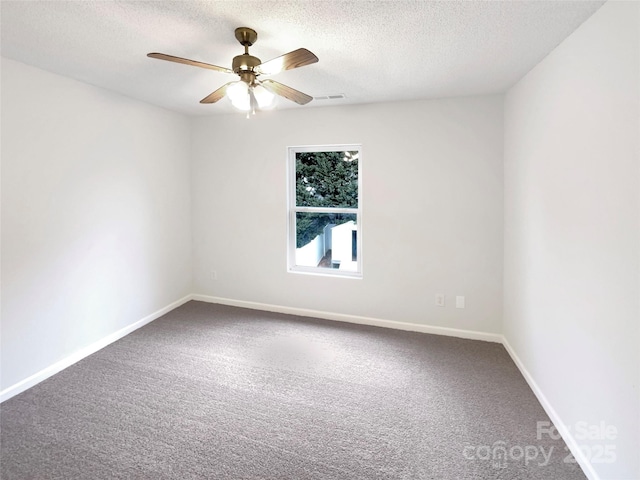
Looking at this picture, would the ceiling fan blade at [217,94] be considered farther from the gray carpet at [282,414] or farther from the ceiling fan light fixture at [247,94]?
the gray carpet at [282,414]

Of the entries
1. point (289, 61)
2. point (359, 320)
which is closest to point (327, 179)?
point (359, 320)

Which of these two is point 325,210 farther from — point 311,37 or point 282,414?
point 282,414

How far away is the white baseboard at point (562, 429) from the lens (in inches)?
69.4

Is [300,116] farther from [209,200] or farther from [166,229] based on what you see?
[166,229]

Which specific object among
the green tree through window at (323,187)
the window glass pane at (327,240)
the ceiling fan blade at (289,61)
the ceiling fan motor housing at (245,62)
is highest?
the ceiling fan motor housing at (245,62)

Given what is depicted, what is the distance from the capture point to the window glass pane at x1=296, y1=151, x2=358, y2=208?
3846mm

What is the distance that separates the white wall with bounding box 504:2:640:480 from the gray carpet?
1.42ft

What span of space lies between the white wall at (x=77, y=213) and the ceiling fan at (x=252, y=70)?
141 centimetres

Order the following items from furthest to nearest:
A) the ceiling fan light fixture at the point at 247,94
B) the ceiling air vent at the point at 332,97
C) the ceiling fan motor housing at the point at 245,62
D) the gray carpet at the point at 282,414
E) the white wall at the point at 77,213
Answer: the ceiling air vent at the point at 332,97 < the white wall at the point at 77,213 < the ceiling fan light fixture at the point at 247,94 < the ceiling fan motor housing at the point at 245,62 < the gray carpet at the point at 282,414

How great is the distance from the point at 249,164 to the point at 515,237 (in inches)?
115

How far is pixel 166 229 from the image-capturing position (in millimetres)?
4051

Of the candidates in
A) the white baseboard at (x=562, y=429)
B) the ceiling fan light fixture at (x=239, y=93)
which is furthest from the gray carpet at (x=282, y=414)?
the ceiling fan light fixture at (x=239, y=93)

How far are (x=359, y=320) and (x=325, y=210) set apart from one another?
1.31 metres

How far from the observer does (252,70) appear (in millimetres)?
2016
